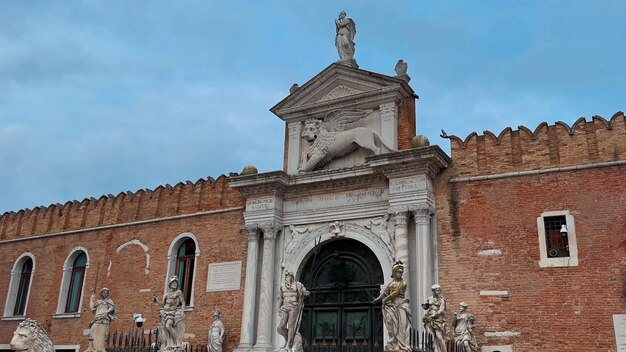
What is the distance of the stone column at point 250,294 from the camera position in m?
15.5

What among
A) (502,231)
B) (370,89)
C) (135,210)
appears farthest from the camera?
(135,210)

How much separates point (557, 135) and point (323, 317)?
6.91 metres

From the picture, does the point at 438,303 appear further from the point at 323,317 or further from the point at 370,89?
the point at 370,89

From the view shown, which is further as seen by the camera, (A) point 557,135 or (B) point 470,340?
(A) point 557,135

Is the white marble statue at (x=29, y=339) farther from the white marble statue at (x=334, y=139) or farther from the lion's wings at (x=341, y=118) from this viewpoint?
the lion's wings at (x=341, y=118)

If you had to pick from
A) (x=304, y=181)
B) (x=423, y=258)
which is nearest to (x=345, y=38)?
(x=304, y=181)

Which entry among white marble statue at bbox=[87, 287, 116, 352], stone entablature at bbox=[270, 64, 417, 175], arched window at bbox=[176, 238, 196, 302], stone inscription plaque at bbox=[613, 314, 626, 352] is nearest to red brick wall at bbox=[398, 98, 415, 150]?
stone entablature at bbox=[270, 64, 417, 175]

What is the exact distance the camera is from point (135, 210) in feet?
64.3

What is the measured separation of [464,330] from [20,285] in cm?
1560

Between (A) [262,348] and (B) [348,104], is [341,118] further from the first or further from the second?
(A) [262,348]

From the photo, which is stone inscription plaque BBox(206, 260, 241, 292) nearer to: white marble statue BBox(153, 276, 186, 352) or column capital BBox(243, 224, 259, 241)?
column capital BBox(243, 224, 259, 241)

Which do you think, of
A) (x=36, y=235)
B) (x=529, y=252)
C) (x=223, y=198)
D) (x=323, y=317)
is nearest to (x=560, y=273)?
(x=529, y=252)

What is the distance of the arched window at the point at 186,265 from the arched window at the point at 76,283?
3.75 m

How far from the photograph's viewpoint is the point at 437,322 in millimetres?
11812
